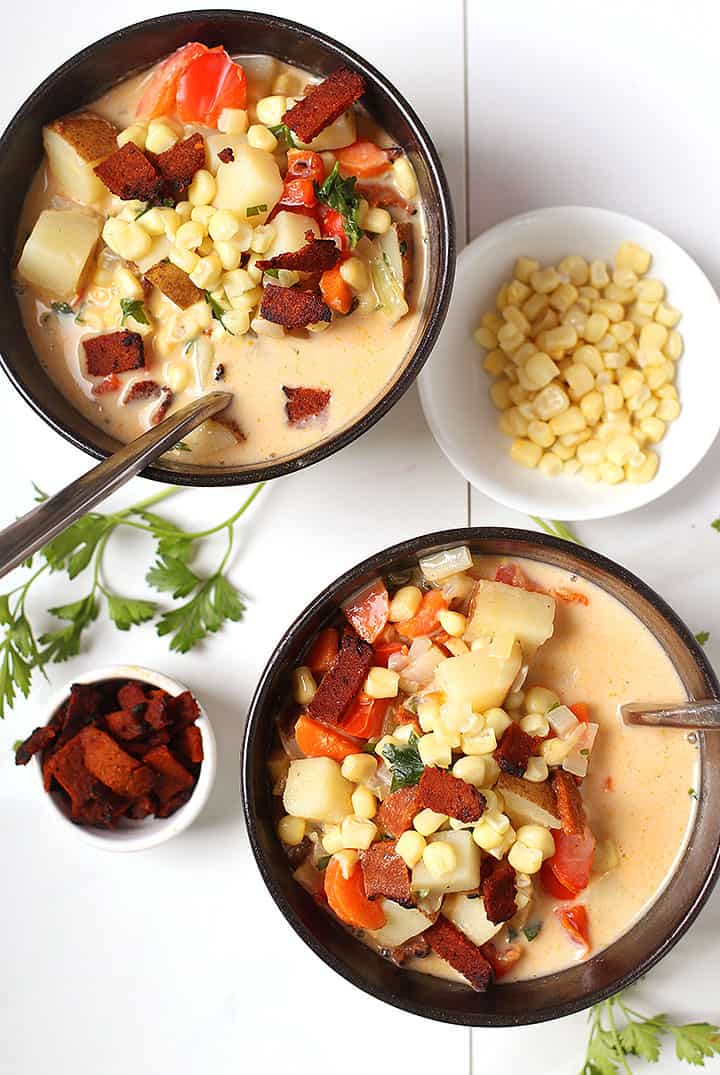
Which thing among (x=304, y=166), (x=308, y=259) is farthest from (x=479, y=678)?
(x=304, y=166)

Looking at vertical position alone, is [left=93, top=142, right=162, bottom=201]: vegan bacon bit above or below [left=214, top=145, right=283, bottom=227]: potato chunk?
above

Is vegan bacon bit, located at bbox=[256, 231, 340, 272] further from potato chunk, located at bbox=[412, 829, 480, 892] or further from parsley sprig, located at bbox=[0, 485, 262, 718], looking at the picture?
potato chunk, located at bbox=[412, 829, 480, 892]

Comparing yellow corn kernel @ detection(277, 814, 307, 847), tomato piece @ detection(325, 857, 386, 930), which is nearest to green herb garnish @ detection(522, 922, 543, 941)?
tomato piece @ detection(325, 857, 386, 930)

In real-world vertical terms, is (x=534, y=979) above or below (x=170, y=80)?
below

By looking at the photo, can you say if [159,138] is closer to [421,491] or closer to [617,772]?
[421,491]

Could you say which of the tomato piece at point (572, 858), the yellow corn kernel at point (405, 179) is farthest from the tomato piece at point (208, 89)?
the tomato piece at point (572, 858)

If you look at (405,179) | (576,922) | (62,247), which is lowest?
(576,922)
